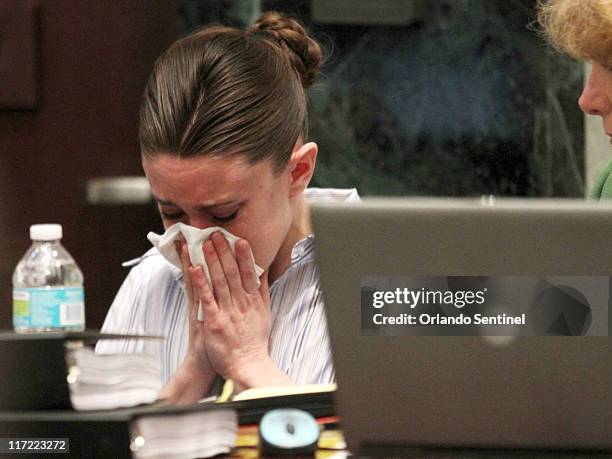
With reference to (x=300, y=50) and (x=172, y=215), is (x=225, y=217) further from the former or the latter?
(x=300, y=50)

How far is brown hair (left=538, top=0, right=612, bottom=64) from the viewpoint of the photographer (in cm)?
178

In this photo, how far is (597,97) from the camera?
1848 millimetres

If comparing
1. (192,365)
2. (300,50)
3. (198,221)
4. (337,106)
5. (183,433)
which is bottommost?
(192,365)

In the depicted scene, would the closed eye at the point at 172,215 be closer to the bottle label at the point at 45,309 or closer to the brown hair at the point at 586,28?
the bottle label at the point at 45,309

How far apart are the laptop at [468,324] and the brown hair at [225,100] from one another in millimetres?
721

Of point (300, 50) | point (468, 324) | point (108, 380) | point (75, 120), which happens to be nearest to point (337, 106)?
point (75, 120)

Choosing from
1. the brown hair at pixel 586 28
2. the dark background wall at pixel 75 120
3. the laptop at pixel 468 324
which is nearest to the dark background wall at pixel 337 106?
the dark background wall at pixel 75 120

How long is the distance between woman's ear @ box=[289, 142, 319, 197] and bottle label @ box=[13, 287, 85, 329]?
42 cm

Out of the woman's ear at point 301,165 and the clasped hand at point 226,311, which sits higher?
the woman's ear at point 301,165

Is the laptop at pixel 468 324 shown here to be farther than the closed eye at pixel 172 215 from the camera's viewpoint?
No

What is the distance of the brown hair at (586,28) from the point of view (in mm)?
1775

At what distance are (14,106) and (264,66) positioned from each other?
1196 mm

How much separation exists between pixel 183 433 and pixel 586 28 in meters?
1.09

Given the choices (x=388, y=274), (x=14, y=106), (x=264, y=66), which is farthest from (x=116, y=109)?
(x=388, y=274)
